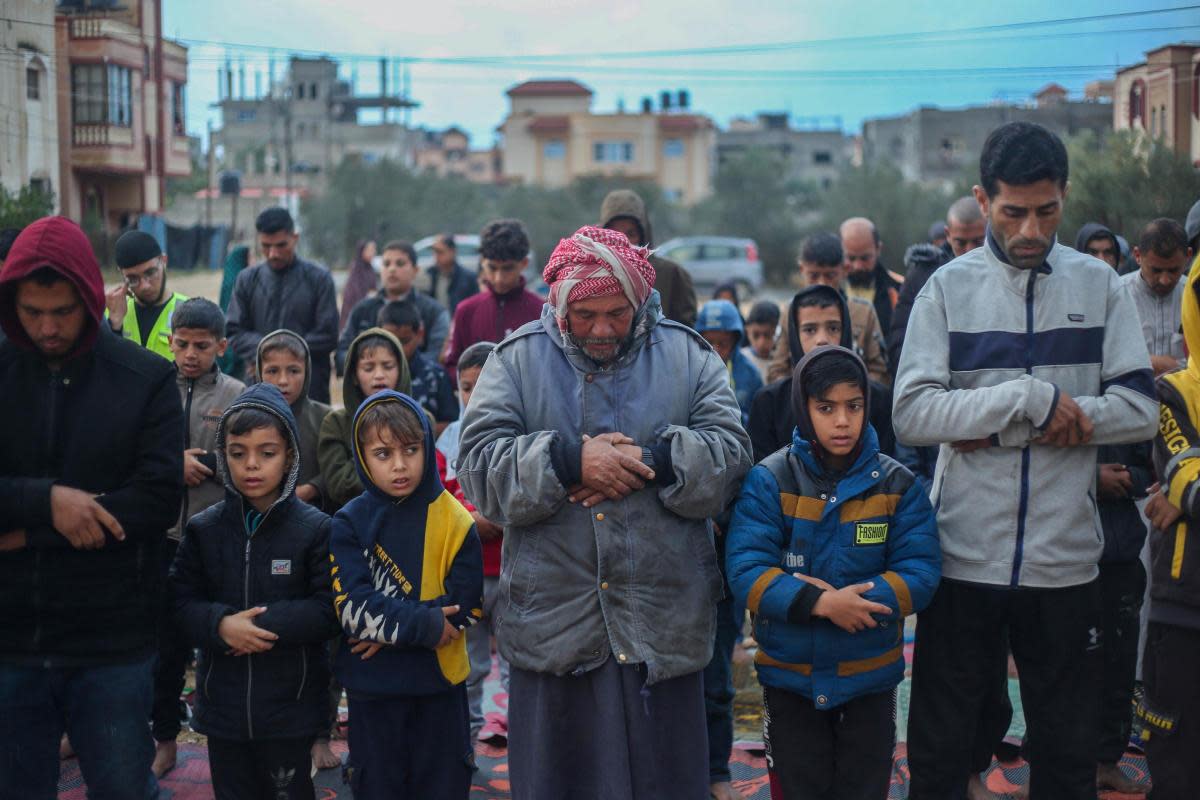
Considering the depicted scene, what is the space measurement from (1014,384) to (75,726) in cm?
293

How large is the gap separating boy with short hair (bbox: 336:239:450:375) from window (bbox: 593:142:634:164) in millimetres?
52722

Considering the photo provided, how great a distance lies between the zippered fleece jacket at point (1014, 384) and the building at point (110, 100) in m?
5.52

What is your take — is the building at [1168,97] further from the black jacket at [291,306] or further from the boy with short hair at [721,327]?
the black jacket at [291,306]

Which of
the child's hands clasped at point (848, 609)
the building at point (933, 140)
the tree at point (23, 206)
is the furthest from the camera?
the building at point (933, 140)

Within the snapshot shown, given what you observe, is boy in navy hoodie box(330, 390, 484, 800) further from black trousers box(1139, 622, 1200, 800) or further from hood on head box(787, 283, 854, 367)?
Result: black trousers box(1139, 622, 1200, 800)

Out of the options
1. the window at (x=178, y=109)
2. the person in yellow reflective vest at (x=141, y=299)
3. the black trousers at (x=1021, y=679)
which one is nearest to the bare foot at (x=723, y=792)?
the black trousers at (x=1021, y=679)

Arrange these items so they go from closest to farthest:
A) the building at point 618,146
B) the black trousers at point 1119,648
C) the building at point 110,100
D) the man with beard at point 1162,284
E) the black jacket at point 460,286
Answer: the black trousers at point 1119,648, the man with beard at point 1162,284, the building at point 110,100, the black jacket at point 460,286, the building at point 618,146

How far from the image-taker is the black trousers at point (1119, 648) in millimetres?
4328

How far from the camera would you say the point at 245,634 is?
3691mm

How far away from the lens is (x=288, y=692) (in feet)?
12.4

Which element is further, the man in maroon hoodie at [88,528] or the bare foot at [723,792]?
the bare foot at [723,792]

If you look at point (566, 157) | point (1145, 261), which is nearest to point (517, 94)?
point (566, 157)

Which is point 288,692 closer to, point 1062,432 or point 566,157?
point 1062,432

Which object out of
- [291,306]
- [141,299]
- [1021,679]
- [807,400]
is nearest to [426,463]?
[807,400]
